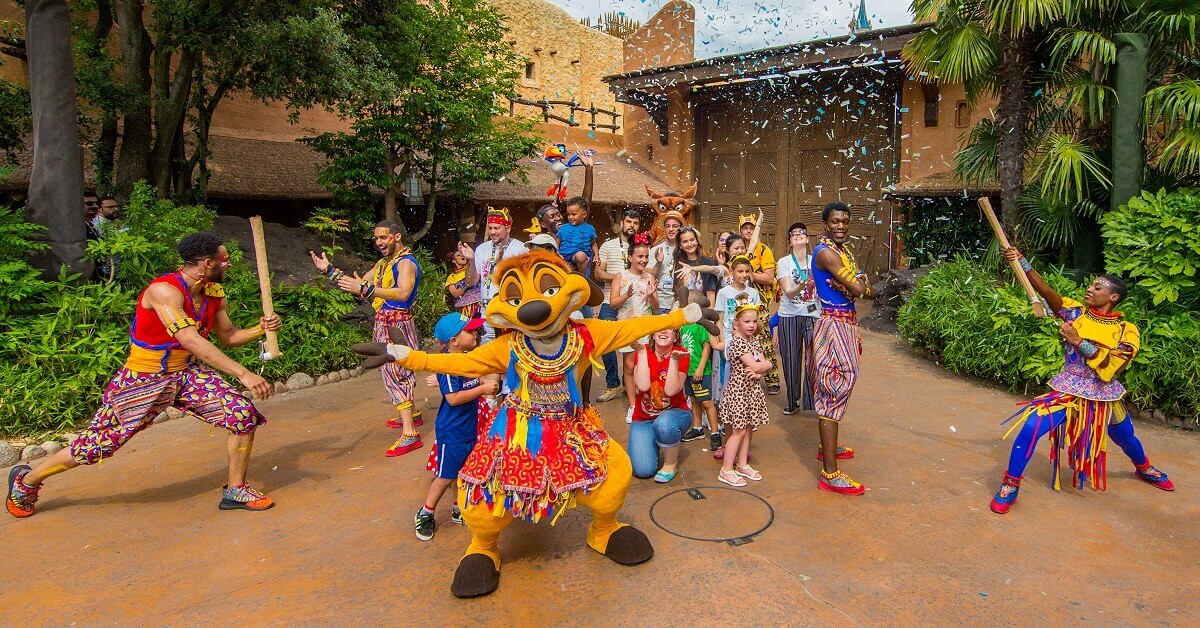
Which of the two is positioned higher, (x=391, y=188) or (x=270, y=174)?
(x=270, y=174)

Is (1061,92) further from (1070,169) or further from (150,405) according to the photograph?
(150,405)

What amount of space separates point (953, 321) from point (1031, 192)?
1806 millimetres

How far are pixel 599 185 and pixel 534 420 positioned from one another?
11893mm

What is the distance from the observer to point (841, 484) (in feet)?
14.8

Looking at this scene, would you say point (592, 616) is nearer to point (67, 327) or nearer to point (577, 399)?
point (577, 399)

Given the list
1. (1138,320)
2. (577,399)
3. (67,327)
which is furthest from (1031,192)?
(67,327)

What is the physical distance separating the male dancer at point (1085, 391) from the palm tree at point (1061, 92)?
11.0ft

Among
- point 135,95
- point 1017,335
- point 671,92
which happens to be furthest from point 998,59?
point 135,95

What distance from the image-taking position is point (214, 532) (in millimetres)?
4129

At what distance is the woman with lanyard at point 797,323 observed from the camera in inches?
238

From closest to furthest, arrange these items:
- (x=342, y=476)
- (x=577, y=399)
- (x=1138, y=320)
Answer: (x=577, y=399) < (x=342, y=476) < (x=1138, y=320)

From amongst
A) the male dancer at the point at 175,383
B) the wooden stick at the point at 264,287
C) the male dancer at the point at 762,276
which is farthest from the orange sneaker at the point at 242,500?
the male dancer at the point at 762,276

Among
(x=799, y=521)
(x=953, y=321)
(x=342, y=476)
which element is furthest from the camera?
(x=953, y=321)

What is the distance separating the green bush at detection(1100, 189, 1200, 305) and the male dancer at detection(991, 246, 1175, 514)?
91.3 inches
